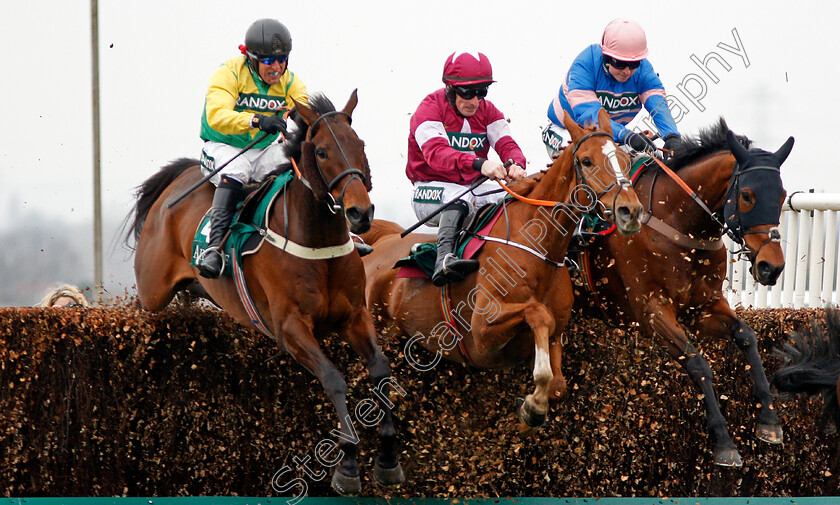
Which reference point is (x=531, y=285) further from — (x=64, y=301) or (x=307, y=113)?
(x=64, y=301)

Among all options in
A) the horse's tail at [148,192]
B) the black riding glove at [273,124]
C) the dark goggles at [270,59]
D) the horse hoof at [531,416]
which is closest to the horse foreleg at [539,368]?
the horse hoof at [531,416]

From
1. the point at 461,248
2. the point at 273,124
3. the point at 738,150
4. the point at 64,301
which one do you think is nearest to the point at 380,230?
the point at 461,248

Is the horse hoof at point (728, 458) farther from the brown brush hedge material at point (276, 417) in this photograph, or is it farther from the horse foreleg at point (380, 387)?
the horse foreleg at point (380, 387)

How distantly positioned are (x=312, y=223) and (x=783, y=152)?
2.33 m

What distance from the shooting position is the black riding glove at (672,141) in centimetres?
516

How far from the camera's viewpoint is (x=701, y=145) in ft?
16.3

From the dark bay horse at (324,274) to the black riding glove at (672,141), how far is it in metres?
1.88

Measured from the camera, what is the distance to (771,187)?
438 cm

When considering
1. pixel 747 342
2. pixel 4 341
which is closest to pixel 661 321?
pixel 747 342

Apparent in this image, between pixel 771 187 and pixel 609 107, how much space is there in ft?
4.42

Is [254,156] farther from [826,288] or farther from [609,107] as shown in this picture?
[826,288]

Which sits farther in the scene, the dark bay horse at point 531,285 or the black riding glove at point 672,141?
the black riding glove at point 672,141

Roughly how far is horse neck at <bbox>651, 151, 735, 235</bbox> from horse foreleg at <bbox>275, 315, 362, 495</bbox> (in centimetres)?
195

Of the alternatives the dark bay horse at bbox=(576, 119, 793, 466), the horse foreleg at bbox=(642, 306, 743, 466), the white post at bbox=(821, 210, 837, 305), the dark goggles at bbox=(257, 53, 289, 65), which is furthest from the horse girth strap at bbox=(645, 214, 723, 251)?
the white post at bbox=(821, 210, 837, 305)
